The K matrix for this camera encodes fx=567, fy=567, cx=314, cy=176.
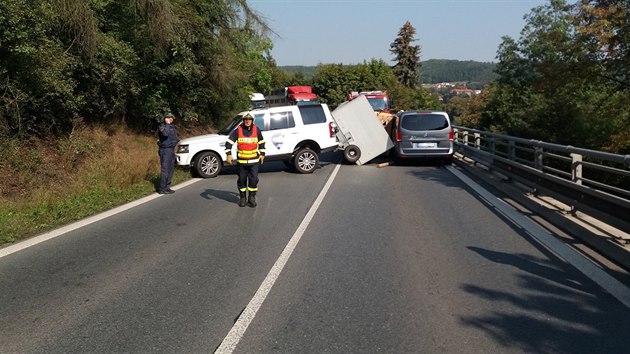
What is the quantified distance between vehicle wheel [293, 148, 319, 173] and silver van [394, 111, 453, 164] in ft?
10.4

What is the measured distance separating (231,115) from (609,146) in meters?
17.5

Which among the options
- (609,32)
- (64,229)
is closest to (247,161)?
(64,229)

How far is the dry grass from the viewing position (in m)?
9.68

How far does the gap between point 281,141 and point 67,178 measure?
5920mm

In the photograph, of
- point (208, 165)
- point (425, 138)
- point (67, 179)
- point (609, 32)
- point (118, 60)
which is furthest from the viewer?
point (609, 32)

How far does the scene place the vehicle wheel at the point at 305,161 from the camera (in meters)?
16.7

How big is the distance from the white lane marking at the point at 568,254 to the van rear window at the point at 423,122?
7.24 meters

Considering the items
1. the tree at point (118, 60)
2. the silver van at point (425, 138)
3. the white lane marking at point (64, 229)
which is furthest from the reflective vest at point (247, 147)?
the silver van at point (425, 138)

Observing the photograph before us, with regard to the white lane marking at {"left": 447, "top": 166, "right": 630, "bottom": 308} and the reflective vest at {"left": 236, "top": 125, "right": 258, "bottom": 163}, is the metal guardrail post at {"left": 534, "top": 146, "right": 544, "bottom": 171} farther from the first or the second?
the reflective vest at {"left": 236, "top": 125, "right": 258, "bottom": 163}

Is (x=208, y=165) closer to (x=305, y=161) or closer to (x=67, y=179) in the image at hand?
(x=305, y=161)

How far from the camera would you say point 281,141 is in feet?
54.2

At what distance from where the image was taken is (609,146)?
18.5 m

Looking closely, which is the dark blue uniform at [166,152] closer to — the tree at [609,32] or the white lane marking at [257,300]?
the white lane marking at [257,300]

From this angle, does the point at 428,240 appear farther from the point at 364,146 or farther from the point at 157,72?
the point at 157,72
